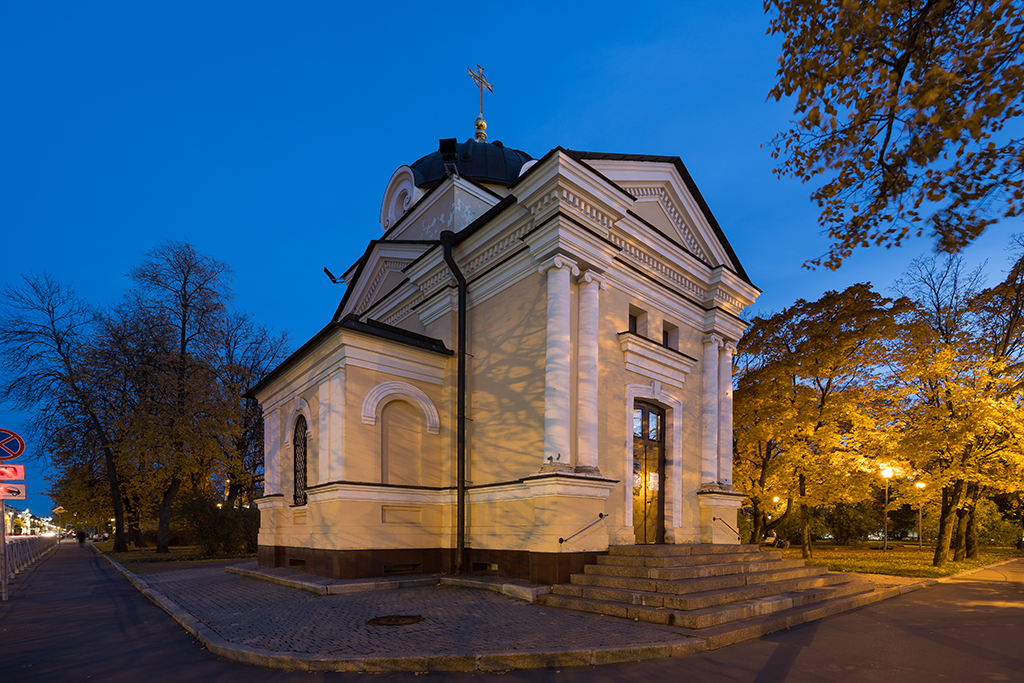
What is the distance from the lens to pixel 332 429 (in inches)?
468

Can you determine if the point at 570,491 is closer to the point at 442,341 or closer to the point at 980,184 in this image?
the point at 442,341

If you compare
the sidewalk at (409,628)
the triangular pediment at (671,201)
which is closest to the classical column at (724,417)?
the triangular pediment at (671,201)

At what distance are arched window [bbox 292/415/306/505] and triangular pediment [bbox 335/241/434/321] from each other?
448 cm

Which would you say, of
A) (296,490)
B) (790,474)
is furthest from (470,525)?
(790,474)

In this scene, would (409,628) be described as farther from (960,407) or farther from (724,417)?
(960,407)

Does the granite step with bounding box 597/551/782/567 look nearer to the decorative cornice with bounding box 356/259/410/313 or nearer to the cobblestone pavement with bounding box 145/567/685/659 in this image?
the cobblestone pavement with bounding box 145/567/685/659

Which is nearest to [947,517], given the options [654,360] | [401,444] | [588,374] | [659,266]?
[654,360]

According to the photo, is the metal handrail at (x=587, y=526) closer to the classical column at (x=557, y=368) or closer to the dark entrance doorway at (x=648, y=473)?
the classical column at (x=557, y=368)

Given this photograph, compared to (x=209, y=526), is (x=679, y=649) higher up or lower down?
higher up

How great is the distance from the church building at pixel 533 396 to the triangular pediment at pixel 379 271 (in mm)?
1283

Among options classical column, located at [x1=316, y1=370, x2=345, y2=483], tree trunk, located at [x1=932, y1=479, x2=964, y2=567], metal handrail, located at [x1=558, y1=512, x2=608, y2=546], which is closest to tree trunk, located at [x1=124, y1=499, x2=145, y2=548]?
classical column, located at [x1=316, y1=370, x2=345, y2=483]

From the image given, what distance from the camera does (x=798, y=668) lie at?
5859 mm

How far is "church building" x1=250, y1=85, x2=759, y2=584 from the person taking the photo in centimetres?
1085

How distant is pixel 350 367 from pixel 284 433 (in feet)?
15.3
